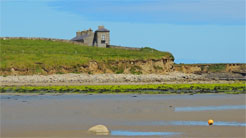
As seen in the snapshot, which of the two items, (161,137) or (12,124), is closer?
(161,137)

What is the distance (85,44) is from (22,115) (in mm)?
72406

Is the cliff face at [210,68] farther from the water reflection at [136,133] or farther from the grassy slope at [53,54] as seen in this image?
the water reflection at [136,133]

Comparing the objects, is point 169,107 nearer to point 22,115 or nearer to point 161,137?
point 22,115

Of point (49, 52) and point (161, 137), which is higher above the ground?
point (49, 52)

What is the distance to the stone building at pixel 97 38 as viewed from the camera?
320 feet

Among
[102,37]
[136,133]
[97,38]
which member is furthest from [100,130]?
[102,37]

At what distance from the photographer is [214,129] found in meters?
19.3

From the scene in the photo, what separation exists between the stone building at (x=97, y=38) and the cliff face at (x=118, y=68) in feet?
51.3

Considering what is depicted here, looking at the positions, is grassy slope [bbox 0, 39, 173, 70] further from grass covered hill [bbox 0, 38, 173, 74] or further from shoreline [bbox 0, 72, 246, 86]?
shoreline [bbox 0, 72, 246, 86]

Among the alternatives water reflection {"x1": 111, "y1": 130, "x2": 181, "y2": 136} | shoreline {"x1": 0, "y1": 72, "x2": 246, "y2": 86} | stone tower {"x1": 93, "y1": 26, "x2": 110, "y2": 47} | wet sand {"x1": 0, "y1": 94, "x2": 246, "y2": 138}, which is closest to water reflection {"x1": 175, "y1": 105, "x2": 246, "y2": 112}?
wet sand {"x1": 0, "y1": 94, "x2": 246, "y2": 138}

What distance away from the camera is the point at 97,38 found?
97.9 m

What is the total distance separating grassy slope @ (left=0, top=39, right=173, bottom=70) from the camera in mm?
72000

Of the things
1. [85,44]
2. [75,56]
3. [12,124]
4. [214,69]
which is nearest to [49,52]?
[75,56]

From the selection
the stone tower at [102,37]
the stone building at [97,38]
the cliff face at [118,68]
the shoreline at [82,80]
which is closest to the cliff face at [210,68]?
the cliff face at [118,68]
